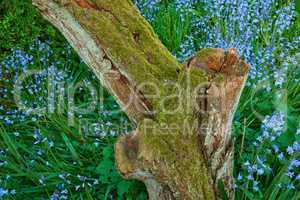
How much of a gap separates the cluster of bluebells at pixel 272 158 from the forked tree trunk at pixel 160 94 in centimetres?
16

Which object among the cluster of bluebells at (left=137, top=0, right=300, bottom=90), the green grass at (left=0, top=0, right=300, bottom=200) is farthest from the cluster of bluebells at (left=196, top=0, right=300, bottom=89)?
the green grass at (left=0, top=0, right=300, bottom=200)

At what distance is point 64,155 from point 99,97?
62cm

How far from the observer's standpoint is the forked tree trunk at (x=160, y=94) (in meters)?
2.18

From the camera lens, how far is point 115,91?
96.7 inches

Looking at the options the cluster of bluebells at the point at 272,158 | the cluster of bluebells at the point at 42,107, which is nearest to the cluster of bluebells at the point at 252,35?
the cluster of bluebells at the point at 272,158

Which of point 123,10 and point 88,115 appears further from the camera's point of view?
point 88,115

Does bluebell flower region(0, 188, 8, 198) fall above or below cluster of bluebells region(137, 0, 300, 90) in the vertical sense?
below

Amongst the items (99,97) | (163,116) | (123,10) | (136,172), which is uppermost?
(123,10)

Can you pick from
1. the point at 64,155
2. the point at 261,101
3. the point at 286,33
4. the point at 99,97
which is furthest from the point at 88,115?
the point at 286,33

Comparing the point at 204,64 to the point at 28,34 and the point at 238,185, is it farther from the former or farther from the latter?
the point at 28,34

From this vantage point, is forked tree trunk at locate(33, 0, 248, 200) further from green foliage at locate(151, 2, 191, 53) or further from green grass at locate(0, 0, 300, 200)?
green foliage at locate(151, 2, 191, 53)

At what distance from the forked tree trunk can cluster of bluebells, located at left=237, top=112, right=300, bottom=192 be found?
165 millimetres

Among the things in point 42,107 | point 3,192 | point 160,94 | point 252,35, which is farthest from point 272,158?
point 42,107

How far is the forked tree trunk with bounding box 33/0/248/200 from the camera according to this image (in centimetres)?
218
